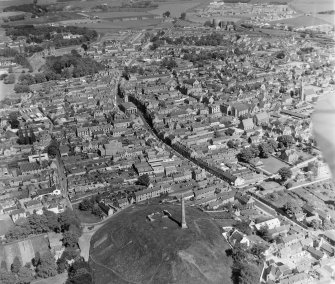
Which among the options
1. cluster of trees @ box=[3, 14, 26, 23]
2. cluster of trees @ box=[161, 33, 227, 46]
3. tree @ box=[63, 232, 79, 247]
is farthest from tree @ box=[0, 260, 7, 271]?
cluster of trees @ box=[3, 14, 26, 23]

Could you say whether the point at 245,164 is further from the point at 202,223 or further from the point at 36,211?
the point at 36,211

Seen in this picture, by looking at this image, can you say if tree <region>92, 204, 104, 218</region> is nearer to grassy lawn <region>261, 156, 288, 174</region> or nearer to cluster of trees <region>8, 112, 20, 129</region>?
grassy lawn <region>261, 156, 288, 174</region>

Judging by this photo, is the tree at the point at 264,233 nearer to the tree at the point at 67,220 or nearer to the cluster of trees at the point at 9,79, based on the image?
the tree at the point at 67,220

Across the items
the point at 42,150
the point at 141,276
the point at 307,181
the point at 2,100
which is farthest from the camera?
the point at 2,100

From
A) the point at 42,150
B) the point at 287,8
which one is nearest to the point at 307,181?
the point at 42,150

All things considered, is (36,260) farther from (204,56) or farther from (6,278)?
(204,56)

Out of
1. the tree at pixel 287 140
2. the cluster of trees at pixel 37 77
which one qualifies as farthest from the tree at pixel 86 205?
the cluster of trees at pixel 37 77

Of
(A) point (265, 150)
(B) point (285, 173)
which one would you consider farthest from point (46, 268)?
(A) point (265, 150)
